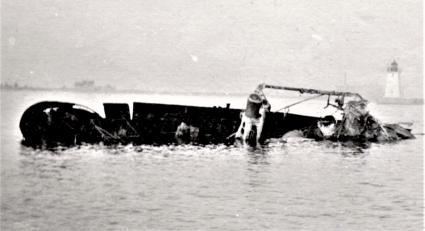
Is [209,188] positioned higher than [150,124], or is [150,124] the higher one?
[150,124]

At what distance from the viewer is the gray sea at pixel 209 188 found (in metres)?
13.9

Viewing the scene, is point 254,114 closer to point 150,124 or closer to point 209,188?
point 150,124

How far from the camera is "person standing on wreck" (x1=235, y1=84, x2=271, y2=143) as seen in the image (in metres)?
26.7

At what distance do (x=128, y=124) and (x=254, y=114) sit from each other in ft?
18.5

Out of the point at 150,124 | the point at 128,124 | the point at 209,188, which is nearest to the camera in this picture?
the point at 209,188

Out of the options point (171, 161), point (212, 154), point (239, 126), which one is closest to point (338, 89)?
point (239, 126)

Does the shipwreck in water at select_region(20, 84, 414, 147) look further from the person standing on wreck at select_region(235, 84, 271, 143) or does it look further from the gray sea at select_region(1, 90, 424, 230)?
the gray sea at select_region(1, 90, 424, 230)

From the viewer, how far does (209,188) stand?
17688mm

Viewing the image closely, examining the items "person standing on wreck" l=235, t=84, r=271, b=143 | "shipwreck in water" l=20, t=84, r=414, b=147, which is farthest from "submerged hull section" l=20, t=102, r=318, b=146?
"person standing on wreck" l=235, t=84, r=271, b=143

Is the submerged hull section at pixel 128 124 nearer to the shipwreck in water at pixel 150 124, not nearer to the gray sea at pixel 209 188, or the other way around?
the shipwreck in water at pixel 150 124

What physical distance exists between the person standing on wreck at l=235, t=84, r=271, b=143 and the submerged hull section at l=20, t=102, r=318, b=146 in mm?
547

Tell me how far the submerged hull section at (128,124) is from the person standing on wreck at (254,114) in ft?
1.79

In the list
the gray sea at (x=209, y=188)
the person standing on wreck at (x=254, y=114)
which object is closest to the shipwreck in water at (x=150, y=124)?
the person standing on wreck at (x=254, y=114)

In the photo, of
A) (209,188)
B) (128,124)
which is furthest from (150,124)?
(209,188)
